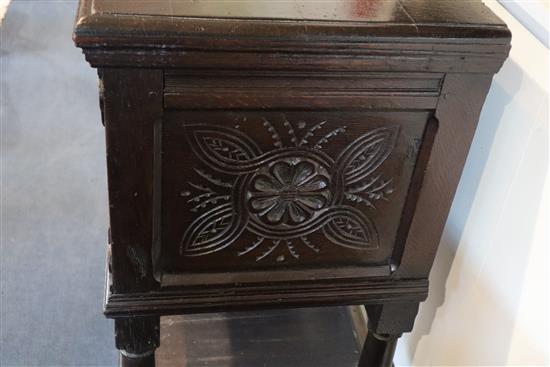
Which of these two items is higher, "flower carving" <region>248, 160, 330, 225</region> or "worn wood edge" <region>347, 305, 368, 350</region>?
"flower carving" <region>248, 160, 330, 225</region>

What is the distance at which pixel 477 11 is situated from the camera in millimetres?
710

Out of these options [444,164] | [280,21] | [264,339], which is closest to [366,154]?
[444,164]

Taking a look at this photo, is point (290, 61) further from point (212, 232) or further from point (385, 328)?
point (385, 328)

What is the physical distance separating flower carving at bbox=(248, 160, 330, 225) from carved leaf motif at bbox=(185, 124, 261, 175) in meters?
0.03

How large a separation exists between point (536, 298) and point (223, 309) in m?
0.38

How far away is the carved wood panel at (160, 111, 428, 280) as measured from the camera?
71 cm

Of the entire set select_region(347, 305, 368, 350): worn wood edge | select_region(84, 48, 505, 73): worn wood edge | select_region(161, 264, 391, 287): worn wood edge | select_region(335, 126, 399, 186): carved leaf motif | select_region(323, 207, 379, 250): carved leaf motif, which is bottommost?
select_region(347, 305, 368, 350): worn wood edge

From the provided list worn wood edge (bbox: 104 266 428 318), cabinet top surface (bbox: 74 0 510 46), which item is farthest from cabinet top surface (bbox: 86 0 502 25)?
worn wood edge (bbox: 104 266 428 318)

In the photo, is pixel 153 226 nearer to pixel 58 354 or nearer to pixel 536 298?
pixel 536 298

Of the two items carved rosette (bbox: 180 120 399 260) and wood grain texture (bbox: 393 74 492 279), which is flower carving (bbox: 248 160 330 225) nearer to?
carved rosette (bbox: 180 120 399 260)

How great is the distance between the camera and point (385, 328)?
95cm

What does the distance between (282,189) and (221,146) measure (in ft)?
0.31

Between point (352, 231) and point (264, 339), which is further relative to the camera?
point (264, 339)

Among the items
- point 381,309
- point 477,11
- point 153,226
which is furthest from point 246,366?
point 477,11
